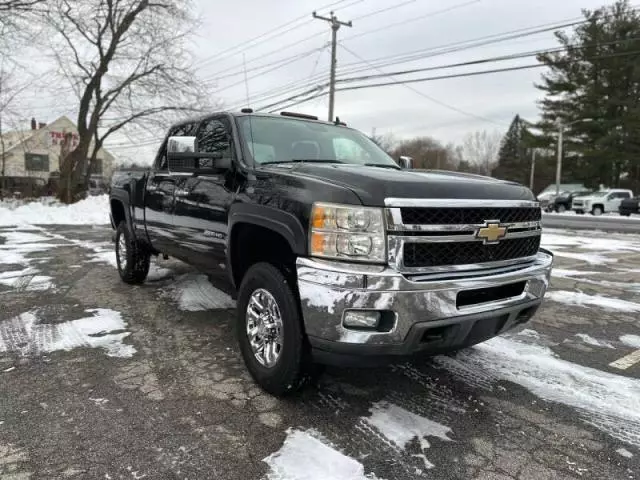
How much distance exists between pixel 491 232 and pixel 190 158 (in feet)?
7.42

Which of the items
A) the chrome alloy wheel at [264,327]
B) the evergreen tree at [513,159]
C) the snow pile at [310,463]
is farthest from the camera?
the evergreen tree at [513,159]

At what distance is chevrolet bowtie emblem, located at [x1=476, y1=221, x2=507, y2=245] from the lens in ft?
9.58

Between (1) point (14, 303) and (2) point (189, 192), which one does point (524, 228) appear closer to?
(2) point (189, 192)

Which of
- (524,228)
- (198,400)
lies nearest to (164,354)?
(198,400)

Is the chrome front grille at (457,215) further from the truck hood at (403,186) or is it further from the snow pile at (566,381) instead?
the snow pile at (566,381)

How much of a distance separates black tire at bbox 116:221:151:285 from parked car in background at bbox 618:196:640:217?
102 feet

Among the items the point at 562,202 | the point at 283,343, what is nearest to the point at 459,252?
the point at 283,343

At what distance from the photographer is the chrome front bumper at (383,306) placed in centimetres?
255

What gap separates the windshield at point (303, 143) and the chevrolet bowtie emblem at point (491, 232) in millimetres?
1449

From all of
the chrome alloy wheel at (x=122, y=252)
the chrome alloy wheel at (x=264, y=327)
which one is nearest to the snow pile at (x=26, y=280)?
the chrome alloy wheel at (x=122, y=252)

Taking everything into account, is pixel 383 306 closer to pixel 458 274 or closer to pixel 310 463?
pixel 458 274

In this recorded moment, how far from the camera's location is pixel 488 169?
85250 millimetres

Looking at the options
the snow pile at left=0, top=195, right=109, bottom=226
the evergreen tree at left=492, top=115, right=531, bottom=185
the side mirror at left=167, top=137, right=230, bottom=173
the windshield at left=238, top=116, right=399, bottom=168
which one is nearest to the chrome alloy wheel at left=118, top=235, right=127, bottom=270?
the side mirror at left=167, top=137, right=230, bottom=173

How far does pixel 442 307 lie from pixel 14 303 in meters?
4.81
